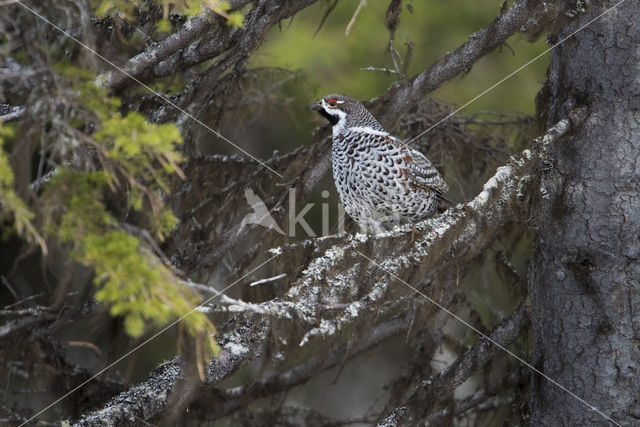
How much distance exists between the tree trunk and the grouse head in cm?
123

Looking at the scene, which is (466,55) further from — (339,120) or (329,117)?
(329,117)

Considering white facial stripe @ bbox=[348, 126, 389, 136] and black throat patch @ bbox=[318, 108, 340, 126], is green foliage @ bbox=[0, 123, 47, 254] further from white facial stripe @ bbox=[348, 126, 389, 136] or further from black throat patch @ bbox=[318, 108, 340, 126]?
black throat patch @ bbox=[318, 108, 340, 126]

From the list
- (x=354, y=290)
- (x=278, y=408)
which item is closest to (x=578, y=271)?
(x=354, y=290)

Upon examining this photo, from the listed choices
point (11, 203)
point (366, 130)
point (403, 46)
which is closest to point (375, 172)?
point (366, 130)

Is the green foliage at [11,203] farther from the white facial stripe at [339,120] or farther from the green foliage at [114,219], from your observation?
the white facial stripe at [339,120]

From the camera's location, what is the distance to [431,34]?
681 cm

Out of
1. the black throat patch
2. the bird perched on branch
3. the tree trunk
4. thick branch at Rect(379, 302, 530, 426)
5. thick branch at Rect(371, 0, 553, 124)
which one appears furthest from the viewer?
the black throat patch

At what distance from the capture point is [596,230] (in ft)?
12.9

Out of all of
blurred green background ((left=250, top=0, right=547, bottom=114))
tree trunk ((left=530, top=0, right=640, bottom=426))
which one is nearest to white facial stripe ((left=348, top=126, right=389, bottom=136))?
tree trunk ((left=530, top=0, right=640, bottom=426))

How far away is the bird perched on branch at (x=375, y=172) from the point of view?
4.59 metres

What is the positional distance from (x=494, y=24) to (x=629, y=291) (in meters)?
1.69

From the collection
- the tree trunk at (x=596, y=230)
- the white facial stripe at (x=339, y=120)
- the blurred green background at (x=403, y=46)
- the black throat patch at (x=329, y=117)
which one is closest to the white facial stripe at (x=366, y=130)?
the white facial stripe at (x=339, y=120)

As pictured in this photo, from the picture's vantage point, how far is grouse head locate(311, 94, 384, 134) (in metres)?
4.64

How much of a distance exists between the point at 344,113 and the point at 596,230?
6.14 feet
